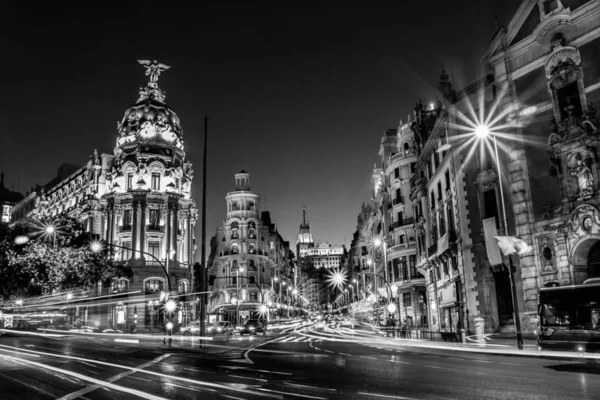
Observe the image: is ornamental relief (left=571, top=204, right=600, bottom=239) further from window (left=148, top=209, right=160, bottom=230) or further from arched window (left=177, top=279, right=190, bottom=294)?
window (left=148, top=209, right=160, bottom=230)

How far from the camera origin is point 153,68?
8712cm

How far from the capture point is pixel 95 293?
75.4m

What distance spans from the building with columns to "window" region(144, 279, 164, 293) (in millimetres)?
150

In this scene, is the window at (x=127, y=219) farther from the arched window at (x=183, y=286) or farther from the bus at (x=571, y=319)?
the bus at (x=571, y=319)

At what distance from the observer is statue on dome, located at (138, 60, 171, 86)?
8700 cm

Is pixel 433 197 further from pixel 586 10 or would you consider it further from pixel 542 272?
pixel 586 10

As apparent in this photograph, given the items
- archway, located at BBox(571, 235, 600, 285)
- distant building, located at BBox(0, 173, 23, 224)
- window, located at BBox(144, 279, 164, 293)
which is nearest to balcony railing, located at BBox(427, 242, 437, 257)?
archway, located at BBox(571, 235, 600, 285)

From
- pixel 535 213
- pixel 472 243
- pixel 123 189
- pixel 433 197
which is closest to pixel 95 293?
pixel 123 189

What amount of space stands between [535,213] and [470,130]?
860 centimetres

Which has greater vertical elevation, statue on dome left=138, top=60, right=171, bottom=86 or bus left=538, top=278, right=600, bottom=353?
statue on dome left=138, top=60, right=171, bottom=86

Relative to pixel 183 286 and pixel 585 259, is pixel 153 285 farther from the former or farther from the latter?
pixel 585 259

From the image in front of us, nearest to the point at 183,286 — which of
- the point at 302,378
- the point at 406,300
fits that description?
the point at 406,300

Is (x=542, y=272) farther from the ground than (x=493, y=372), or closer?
farther from the ground

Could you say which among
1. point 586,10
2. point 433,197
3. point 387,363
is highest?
point 586,10
